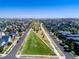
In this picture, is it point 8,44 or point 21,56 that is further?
point 8,44

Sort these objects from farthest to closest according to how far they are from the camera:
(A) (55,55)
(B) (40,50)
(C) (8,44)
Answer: (C) (8,44) < (B) (40,50) < (A) (55,55)

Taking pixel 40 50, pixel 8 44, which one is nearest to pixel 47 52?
pixel 40 50

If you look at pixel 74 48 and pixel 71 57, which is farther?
pixel 74 48

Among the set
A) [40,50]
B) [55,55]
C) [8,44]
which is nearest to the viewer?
[55,55]

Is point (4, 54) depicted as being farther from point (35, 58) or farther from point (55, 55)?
point (55, 55)

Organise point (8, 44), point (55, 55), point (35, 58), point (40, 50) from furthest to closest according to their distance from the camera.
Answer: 1. point (8, 44)
2. point (40, 50)
3. point (55, 55)
4. point (35, 58)

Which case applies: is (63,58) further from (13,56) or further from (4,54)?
(4,54)

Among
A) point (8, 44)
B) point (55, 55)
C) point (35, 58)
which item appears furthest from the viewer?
point (8, 44)

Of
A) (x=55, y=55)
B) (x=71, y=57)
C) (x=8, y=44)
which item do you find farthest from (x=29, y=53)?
(x=8, y=44)
